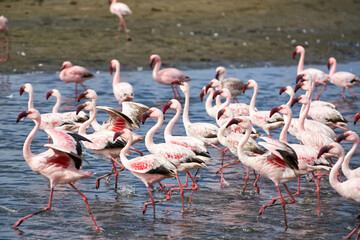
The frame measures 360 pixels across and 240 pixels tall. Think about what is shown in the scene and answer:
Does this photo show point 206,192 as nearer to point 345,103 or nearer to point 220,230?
point 220,230

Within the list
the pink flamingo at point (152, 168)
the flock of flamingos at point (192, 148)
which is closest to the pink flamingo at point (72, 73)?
the flock of flamingos at point (192, 148)

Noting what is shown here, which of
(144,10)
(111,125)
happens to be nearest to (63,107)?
(111,125)

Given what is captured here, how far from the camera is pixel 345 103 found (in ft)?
47.3

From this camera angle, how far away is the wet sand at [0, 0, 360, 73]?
56.7 ft

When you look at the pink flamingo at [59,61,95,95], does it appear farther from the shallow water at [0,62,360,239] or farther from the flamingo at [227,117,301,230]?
the flamingo at [227,117,301,230]

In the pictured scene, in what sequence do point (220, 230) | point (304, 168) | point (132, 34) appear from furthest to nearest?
1. point (132, 34)
2. point (304, 168)
3. point (220, 230)

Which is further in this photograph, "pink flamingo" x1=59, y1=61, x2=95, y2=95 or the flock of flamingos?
"pink flamingo" x1=59, y1=61, x2=95, y2=95

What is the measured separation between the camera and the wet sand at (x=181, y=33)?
17.3m

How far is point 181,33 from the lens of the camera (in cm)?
1973

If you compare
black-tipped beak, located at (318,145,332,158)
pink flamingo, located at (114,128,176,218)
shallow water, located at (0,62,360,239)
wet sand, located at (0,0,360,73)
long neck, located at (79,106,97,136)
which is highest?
wet sand, located at (0,0,360,73)

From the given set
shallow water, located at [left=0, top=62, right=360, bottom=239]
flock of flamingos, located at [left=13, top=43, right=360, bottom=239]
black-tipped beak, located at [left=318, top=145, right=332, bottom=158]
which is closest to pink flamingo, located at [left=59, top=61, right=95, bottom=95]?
shallow water, located at [left=0, top=62, right=360, bottom=239]

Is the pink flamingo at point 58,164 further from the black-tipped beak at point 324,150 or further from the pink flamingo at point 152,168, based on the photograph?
the black-tipped beak at point 324,150

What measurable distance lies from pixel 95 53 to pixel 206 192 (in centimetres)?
977

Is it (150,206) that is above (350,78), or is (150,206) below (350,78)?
below
